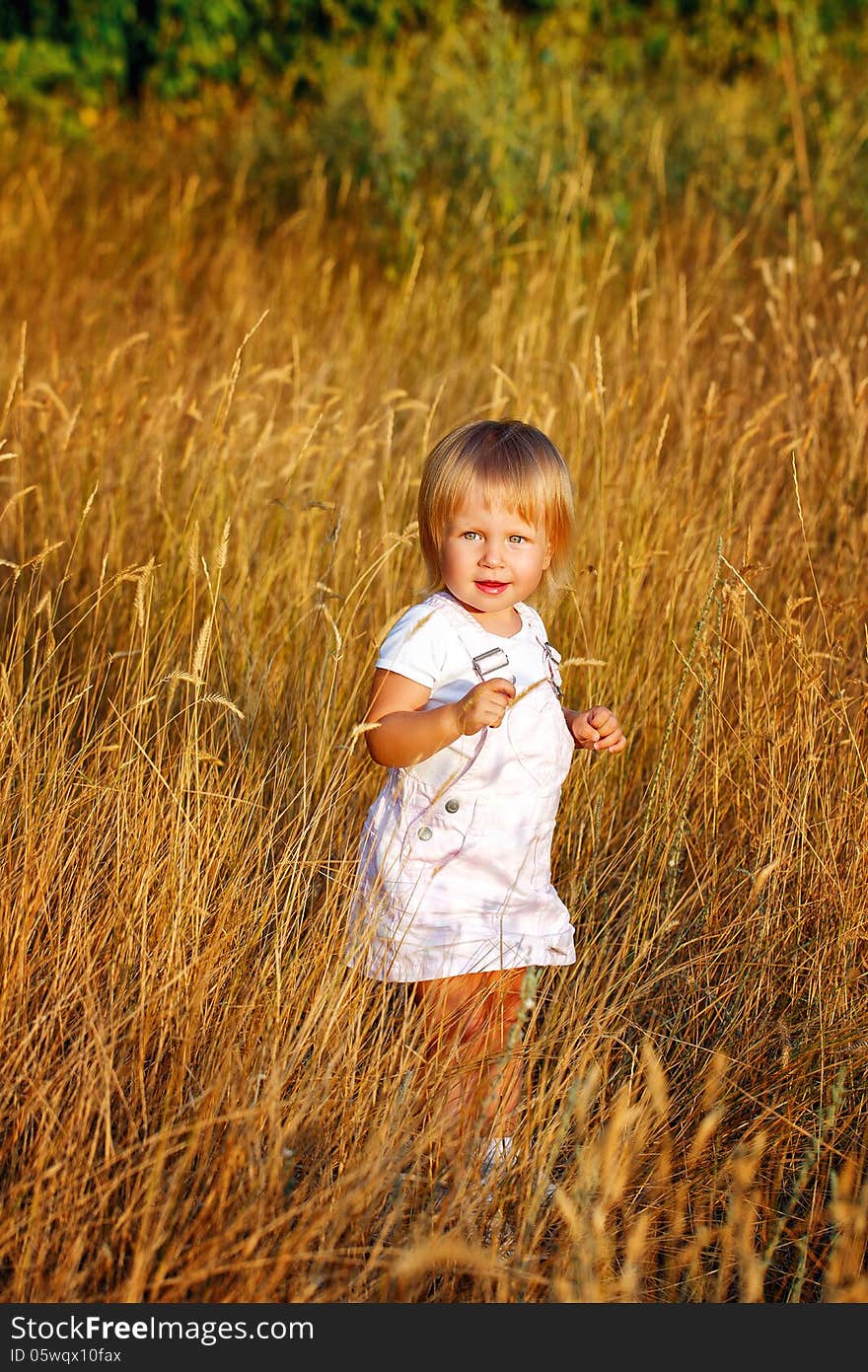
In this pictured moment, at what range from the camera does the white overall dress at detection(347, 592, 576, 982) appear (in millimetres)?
2109

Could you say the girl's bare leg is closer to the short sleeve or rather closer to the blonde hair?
the short sleeve

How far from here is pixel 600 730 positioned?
2.13 m

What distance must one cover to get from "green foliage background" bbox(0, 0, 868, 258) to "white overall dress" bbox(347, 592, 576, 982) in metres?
2.50

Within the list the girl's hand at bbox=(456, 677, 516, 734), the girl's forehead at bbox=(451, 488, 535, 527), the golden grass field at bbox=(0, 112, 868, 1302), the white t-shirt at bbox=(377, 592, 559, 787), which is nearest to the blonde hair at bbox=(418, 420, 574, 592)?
the girl's forehead at bbox=(451, 488, 535, 527)

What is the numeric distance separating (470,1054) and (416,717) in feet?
1.59

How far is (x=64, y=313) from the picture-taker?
4559 millimetres

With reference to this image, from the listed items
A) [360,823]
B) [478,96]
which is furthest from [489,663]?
[478,96]

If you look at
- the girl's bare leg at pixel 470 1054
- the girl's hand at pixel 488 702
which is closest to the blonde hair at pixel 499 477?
the girl's hand at pixel 488 702

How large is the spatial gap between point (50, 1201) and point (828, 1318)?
90 centimetres

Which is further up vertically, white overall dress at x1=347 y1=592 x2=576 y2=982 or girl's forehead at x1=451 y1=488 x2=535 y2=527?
girl's forehead at x1=451 y1=488 x2=535 y2=527

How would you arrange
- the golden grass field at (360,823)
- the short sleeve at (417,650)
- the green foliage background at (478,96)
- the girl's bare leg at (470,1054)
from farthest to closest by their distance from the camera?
the green foliage background at (478,96) → the short sleeve at (417,650) → the girl's bare leg at (470,1054) → the golden grass field at (360,823)

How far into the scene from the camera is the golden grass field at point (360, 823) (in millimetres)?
1640

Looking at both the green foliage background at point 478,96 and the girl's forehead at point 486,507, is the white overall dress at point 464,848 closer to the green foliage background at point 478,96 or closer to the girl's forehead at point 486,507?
the girl's forehead at point 486,507

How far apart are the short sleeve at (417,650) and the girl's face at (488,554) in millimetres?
72
